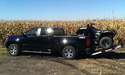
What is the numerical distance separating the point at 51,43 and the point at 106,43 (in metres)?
3.16

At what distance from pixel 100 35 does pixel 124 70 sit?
118 inches

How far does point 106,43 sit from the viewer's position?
26.9 ft

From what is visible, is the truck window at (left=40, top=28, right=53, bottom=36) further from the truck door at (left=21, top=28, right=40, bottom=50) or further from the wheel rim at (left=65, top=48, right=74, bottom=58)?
A: the wheel rim at (left=65, top=48, right=74, bottom=58)

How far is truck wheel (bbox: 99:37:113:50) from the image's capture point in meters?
8.05

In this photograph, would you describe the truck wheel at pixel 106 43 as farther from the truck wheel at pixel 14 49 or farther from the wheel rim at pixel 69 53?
the truck wheel at pixel 14 49

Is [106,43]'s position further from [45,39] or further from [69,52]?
[45,39]

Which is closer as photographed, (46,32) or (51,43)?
(51,43)

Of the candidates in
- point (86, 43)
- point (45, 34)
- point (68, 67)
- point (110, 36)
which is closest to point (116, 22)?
point (110, 36)

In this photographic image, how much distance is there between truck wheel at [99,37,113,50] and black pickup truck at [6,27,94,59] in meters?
0.62

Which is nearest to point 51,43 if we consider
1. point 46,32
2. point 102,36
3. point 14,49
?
point 46,32

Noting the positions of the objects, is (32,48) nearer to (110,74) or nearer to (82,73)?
(82,73)

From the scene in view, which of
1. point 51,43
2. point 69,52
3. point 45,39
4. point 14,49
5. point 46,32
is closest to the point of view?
point 69,52

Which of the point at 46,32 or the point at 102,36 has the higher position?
the point at 46,32

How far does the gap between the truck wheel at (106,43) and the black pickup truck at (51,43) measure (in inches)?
24.6
